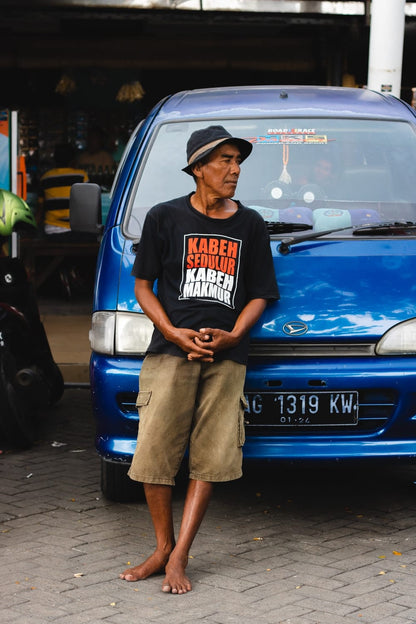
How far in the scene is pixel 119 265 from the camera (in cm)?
477

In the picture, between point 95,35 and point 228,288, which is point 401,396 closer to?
point 228,288

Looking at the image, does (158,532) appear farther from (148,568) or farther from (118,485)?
(118,485)

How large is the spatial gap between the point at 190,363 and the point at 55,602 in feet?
3.37

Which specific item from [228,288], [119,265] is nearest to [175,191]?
[119,265]

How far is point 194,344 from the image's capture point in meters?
4.11

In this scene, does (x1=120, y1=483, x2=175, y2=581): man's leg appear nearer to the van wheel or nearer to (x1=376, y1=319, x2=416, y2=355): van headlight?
the van wheel

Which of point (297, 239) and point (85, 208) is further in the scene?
point (85, 208)

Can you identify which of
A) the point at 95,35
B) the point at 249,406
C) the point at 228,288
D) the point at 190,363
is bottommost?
the point at 249,406

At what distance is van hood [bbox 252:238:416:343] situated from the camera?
4.57 metres

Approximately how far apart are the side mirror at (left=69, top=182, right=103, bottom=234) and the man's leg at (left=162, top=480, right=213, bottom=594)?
5.83 ft

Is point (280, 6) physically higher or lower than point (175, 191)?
higher

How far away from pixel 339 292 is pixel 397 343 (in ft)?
1.09

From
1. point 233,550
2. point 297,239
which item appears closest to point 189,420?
point 233,550

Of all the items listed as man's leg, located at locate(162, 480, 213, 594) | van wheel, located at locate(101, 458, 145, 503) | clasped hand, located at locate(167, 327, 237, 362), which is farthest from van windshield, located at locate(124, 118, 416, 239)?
man's leg, located at locate(162, 480, 213, 594)
